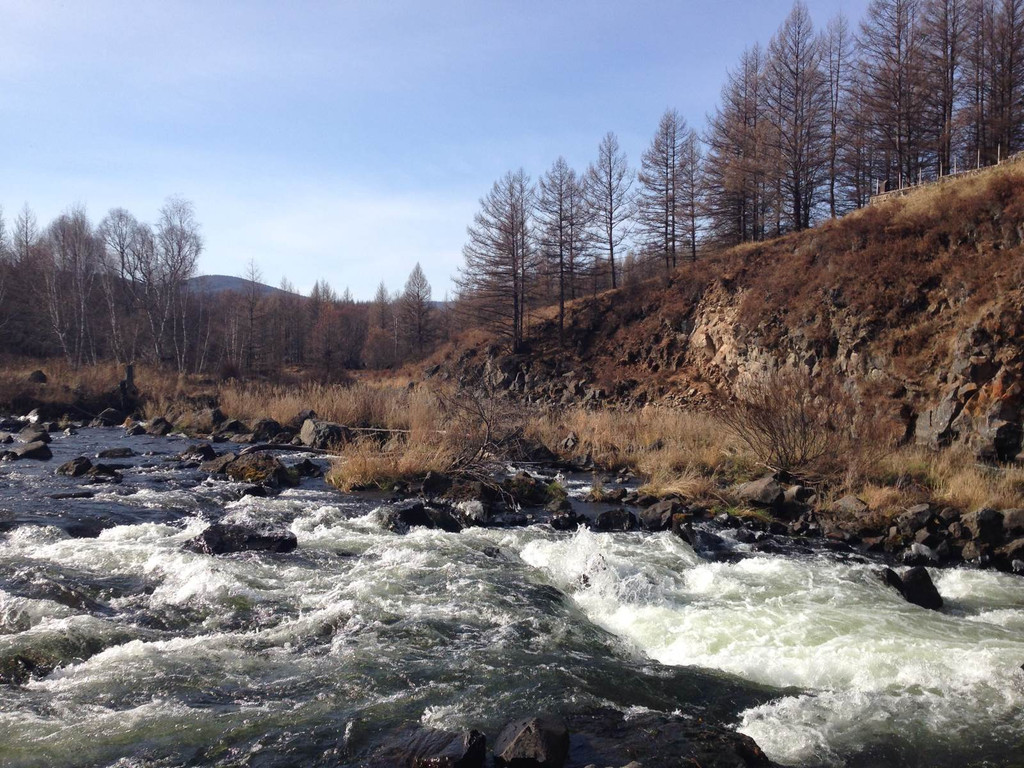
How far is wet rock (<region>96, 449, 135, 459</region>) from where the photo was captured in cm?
1912

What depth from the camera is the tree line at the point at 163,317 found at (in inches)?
1799

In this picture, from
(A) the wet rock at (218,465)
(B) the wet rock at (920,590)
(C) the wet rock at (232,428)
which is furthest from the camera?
(C) the wet rock at (232,428)

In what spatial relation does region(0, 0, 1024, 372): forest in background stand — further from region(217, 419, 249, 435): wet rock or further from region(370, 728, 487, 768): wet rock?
region(370, 728, 487, 768): wet rock

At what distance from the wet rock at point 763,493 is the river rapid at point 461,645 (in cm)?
261

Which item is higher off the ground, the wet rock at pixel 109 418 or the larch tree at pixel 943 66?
the larch tree at pixel 943 66

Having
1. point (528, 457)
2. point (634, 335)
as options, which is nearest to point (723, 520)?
point (528, 457)

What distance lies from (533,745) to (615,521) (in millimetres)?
7976

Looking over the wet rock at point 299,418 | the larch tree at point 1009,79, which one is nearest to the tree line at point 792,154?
the larch tree at point 1009,79

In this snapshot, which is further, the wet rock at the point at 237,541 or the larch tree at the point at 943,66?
the larch tree at the point at 943,66

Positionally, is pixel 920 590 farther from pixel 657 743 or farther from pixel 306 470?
pixel 306 470

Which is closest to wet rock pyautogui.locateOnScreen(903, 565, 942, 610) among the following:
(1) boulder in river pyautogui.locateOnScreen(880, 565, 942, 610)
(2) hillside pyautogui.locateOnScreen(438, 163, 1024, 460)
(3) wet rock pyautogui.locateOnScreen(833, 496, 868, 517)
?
(1) boulder in river pyautogui.locateOnScreen(880, 565, 942, 610)

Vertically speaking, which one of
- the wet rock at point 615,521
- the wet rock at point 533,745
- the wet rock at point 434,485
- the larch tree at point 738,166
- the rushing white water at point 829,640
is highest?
the larch tree at point 738,166

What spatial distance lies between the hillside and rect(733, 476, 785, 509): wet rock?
6.45 meters

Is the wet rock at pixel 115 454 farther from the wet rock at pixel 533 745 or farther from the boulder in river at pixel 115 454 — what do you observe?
the wet rock at pixel 533 745
